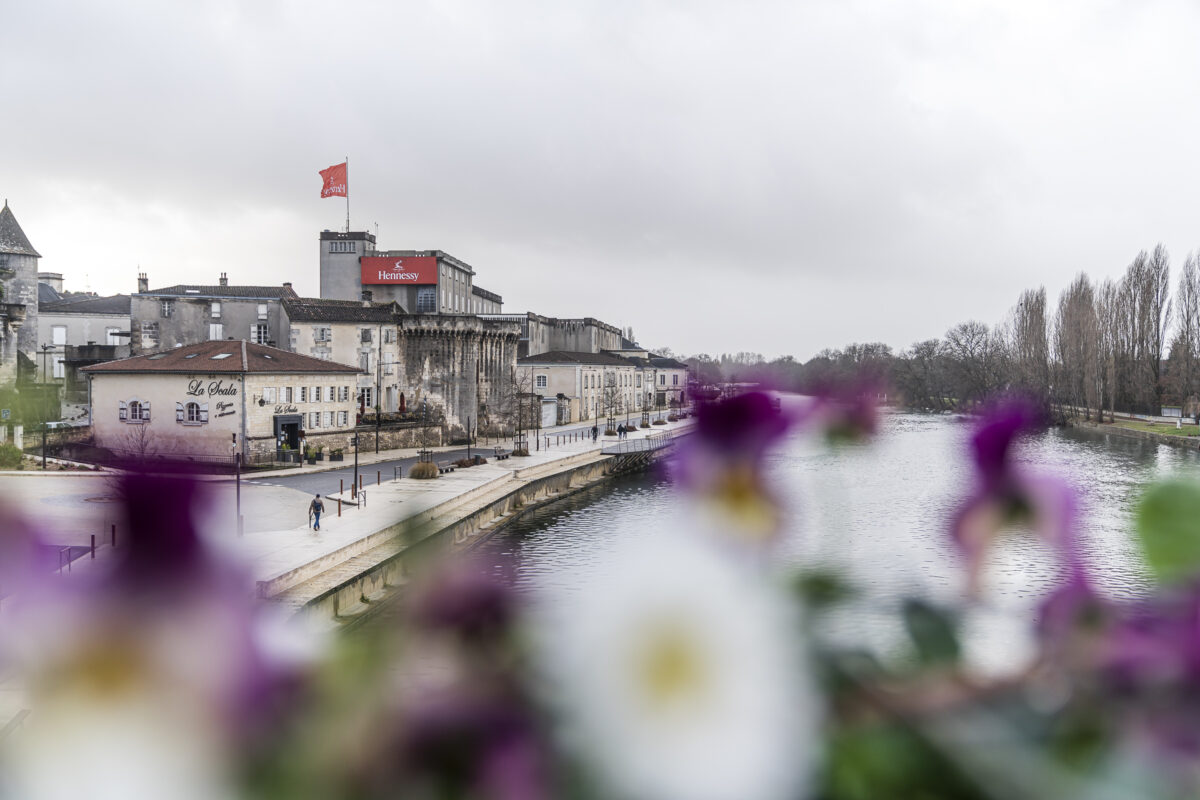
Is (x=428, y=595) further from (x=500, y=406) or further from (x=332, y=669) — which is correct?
(x=500, y=406)

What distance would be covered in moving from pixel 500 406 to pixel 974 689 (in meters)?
45.8

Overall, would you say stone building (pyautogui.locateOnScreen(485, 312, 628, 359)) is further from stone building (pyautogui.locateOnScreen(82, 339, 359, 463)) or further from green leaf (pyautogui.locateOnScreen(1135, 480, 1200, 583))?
green leaf (pyautogui.locateOnScreen(1135, 480, 1200, 583))

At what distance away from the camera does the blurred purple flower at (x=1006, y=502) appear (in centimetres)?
107

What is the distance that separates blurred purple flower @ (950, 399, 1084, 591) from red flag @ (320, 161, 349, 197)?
6254cm

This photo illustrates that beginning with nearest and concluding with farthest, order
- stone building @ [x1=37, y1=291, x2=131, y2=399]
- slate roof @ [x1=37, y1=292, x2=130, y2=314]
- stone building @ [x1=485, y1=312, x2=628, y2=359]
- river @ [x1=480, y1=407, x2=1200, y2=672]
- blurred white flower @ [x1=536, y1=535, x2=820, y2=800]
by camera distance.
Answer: blurred white flower @ [x1=536, y1=535, x2=820, y2=800] → river @ [x1=480, y1=407, x2=1200, y2=672] → stone building @ [x1=37, y1=291, x2=131, y2=399] → slate roof @ [x1=37, y1=292, x2=130, y2=314] → stone building @ [x1=485, y1=312, x2=628, y2=359]

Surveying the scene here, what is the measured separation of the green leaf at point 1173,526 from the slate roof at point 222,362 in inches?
1325

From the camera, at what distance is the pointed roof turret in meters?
41.4

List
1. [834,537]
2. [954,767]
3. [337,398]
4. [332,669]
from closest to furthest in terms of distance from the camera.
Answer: [954,767] → [332,669] → [834,537] → [337,398]

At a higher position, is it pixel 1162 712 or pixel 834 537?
pixel 834 537

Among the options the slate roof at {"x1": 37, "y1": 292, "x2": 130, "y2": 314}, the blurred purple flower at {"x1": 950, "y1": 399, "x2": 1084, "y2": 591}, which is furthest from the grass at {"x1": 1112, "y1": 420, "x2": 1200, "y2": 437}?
the slate roof at {"x1": 37, "y1": 292, "x2": 130, "y2": 314}

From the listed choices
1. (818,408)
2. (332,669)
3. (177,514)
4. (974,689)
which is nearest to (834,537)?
(818,408)

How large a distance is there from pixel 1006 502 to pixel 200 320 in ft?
152

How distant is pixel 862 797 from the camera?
2.60 feet

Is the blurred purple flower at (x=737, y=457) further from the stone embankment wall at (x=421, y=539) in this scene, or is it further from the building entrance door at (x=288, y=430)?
the building entrance door at (x=288, y=430)
